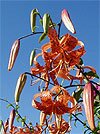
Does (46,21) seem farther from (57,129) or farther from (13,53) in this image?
(57,129)

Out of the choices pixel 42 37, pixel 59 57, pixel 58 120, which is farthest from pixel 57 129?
pixel 42 37

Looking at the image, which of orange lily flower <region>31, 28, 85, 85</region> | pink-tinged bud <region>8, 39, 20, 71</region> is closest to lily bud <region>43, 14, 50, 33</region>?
orange lily flower <region>31, 28, 85, 85</region>

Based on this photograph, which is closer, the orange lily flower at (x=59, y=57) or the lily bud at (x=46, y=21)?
the lily bud at (x=46, y=21)

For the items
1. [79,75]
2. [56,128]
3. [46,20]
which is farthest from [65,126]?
[46,20]

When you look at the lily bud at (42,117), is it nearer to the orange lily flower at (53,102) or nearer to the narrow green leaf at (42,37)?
the orange lily flower at (53,102)

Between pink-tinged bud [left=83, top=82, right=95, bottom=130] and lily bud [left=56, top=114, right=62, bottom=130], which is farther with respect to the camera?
lily bud [left=56, top=114, right=62, bottom=130]

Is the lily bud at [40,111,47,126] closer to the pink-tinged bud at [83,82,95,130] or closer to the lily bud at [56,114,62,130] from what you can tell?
the lily bud at [56,114,62,130]

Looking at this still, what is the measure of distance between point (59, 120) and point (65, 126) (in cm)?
18

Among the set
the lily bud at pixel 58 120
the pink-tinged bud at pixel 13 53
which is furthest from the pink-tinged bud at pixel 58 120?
the pink-tinged bud at pixel 13 53

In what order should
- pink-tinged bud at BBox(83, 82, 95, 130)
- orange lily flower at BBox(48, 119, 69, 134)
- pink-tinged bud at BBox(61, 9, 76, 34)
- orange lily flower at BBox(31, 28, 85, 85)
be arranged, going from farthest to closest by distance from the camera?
orange lily flower at BBox(48, 119, 69, 134)
orange lily flower at BBox(31, 28, 85, 85)
pink-tinged bud at BBox(61, 9, 76, 34)
pink-tinged bud at BBox(83, 82, 95, 130)

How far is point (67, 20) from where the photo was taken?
5.42 ft

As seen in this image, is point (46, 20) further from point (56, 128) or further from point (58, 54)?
point (56, 128)

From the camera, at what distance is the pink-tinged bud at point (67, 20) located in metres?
1.58

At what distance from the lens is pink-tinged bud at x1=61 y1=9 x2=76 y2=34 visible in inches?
62.2
